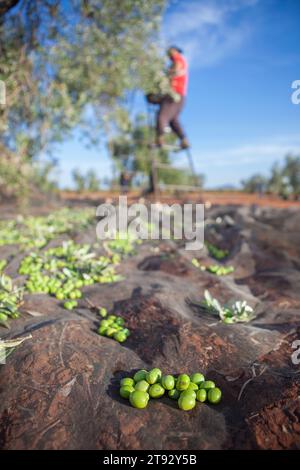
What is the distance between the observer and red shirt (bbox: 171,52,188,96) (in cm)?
895

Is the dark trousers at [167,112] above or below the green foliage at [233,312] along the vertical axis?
above

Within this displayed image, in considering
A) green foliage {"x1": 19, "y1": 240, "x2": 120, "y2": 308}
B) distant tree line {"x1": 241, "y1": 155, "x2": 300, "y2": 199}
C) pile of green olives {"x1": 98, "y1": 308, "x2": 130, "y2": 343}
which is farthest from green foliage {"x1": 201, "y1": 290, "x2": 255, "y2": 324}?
distant tree line {"x1": 241, "y1": 155, "x2": 300, "y2": 199}

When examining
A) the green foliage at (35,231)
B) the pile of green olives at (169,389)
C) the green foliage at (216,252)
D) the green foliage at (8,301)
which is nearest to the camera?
the pile of green olives at (169,389)

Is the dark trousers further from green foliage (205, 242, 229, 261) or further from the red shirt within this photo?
green foliage (205, 242, 229, 261)

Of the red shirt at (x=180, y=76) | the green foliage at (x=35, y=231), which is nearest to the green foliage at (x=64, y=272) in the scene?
the green foliage at (x=35, y=231)

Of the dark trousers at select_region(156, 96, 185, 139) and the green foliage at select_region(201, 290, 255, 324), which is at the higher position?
the dark trousers at select_region(156, 96, 185, 139)

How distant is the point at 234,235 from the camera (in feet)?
24.2

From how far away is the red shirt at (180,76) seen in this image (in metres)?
8.95

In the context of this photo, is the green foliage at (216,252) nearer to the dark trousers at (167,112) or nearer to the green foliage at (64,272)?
the green foliage at (64,272)

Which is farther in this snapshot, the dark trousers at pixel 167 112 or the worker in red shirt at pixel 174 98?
the dark trousers at pixel 167 112

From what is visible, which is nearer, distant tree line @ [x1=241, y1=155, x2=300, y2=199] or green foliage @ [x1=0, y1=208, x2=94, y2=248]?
green foliage @ [x1=0, y1=208, x2=94, y2=248]

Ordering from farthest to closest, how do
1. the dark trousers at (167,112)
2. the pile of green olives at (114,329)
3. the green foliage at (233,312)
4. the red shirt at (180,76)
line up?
the dark trousers at (167,112) → the red shirt at (180,76) → the green foliage at (233,312) → the pile of green olives at (114,329)

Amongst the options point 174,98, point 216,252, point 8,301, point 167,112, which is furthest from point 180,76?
point 8,301

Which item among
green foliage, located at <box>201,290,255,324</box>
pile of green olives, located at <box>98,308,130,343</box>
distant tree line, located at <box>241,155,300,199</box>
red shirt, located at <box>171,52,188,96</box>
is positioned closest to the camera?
pile of green olives, located at <box>98,308,130,343</box>
